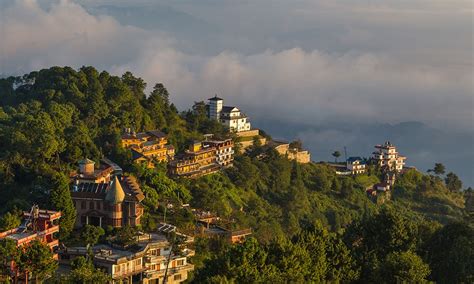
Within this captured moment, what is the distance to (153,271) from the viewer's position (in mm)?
26094

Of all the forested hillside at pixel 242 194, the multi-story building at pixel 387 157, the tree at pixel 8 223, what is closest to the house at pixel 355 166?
the forested hillside at pixel 242 194

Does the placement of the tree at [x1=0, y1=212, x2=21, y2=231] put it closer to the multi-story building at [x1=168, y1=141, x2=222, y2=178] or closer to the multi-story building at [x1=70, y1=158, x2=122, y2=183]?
the multi-story building at [x1=70, y1=158, x2=122, y2=183]

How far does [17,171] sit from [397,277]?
17773mm

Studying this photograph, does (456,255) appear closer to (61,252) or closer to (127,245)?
(127,245)

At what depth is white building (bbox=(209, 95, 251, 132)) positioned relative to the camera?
51531mm

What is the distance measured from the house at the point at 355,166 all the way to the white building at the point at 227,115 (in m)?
9.40

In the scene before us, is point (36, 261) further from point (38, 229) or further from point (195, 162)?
point (195, 162)

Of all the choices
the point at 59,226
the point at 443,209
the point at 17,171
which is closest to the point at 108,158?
the point at 17,171

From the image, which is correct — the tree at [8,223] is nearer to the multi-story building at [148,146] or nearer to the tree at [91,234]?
the tree at [91,234]

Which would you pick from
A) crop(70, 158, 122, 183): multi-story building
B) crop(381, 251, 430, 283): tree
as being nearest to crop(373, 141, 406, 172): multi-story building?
crop(70, 158, 122, 183): multi-story building

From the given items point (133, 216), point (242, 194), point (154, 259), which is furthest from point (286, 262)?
point (242, 194)

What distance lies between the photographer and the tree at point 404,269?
2272 cm

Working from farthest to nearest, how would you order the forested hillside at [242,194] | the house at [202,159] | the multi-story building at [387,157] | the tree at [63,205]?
the multi-story building at [387,157], the house at [202,159], the tree at [63,205], the forested hillside at [242,194]

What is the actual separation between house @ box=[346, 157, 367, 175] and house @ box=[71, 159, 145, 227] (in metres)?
29.9
